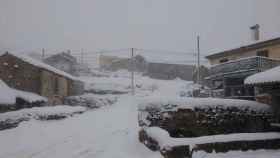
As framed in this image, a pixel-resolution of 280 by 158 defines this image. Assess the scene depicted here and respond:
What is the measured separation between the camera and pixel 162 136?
321 inches

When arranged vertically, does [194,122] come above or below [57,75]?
below

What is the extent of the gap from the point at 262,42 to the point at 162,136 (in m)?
17.4

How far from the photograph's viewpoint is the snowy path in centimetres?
900

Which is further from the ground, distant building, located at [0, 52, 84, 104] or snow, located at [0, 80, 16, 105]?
distant building, located at [0, 52, 84, 104]

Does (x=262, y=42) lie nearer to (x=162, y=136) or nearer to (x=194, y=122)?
(x=194, y=122)

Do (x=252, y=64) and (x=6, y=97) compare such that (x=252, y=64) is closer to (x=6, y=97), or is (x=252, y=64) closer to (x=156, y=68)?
(x=6, y=97)

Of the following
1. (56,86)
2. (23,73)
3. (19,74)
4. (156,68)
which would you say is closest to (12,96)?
(23,73)

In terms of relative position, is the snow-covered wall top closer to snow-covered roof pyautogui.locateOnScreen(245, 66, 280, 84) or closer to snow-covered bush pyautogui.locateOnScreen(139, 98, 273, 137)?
snow-covered bush pyautogui.locateOnScreen(139, 98, 273, 137)

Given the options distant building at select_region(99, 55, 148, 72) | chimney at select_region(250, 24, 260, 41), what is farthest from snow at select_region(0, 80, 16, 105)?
distant building at select_region(99, 55, 148, 72)

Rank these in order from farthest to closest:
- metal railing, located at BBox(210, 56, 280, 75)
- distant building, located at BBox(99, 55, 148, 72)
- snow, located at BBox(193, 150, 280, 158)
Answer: distant building, located at BBox(99, 55, 148, 72) → metal railing, located at BBox(210, 56, 280, 75) → snow, located at BBox(193, 150, 280, 158)

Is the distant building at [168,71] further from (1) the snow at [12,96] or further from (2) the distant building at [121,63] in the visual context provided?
(1) the snow at [12,96]

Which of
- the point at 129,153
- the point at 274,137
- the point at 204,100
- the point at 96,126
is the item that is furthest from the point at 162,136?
the point at 96,126

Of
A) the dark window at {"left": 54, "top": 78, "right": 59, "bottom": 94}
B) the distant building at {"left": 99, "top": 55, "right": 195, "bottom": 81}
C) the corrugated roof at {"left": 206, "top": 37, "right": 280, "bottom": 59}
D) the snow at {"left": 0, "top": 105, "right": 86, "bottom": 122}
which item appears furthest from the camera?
the distant building at {"left": 99, "top": 55, "right": 195, "bottom": 81}

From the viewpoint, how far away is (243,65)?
68.6 feet
